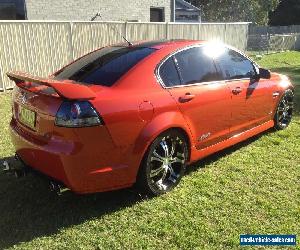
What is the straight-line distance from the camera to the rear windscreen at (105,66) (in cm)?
394

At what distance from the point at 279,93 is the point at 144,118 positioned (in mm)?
3016

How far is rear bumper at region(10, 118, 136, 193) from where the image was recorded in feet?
11.1

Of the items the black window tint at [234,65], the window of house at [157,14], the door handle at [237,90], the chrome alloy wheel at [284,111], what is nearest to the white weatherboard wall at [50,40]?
the window of house at [157,14]

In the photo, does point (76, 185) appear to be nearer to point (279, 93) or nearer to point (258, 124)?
point (258, 124)

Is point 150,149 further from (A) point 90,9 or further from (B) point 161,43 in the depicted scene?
(A) point 90,9

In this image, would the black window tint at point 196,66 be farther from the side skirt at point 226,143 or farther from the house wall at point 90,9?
the house wall at point 90,9

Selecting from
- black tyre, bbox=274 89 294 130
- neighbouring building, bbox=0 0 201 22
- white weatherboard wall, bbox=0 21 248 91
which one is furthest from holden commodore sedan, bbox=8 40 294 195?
neighbouring building, bbox=0 0 201 22

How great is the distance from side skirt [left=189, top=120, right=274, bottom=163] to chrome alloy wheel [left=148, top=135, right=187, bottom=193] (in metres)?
0.21

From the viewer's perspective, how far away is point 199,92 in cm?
437

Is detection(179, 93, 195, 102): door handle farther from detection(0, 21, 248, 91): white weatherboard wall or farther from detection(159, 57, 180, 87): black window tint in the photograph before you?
detection(0, 21, 248, 91): white weatherboard wall

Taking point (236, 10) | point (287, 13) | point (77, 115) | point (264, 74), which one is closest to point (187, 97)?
point (77, 115)

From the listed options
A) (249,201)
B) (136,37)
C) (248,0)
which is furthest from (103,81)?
(248,0)

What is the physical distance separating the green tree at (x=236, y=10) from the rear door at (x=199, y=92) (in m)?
51.8

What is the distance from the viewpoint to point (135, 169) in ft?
12.3
